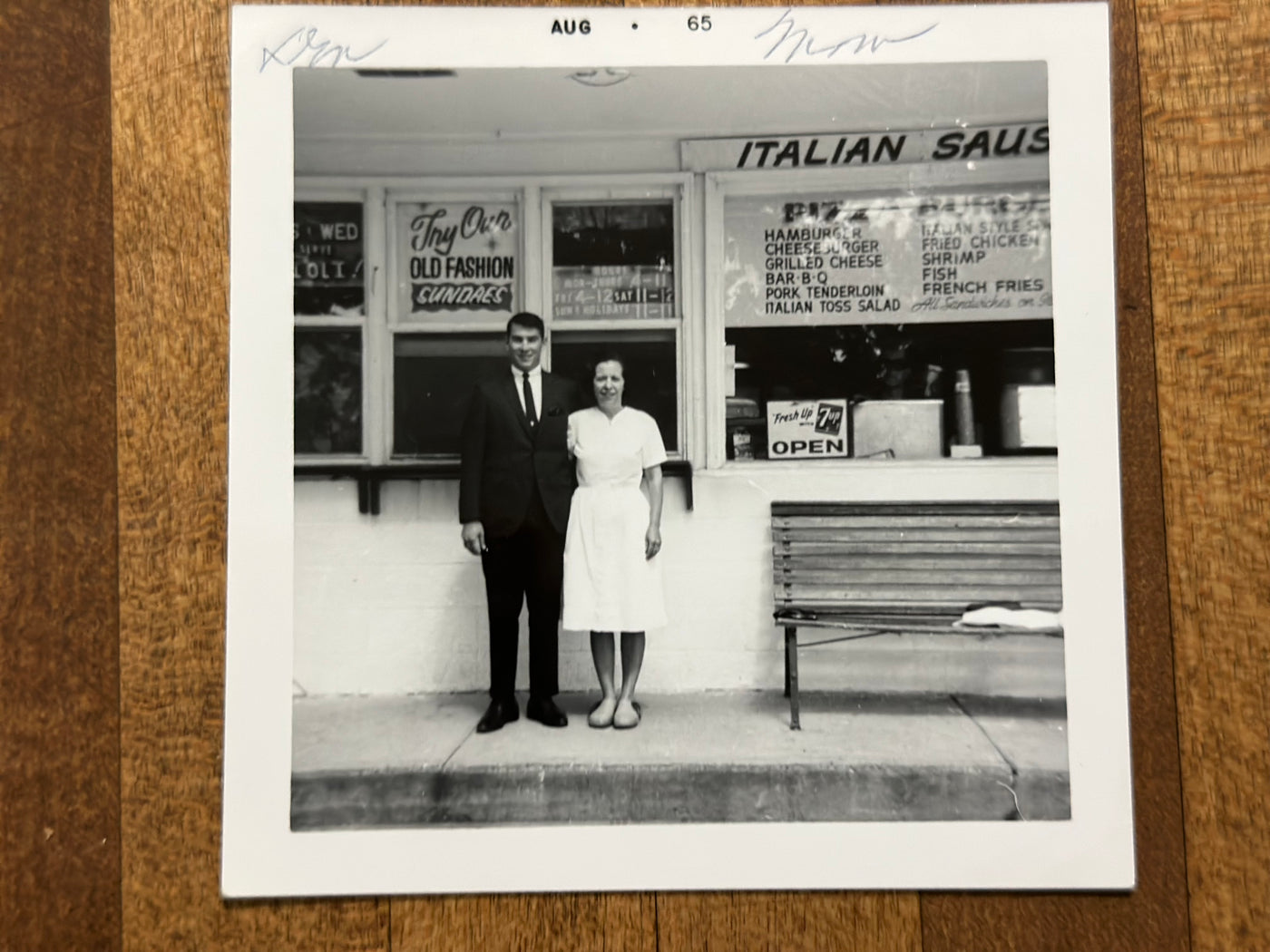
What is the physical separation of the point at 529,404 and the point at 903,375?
390 mm

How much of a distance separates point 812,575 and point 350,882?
56 cm

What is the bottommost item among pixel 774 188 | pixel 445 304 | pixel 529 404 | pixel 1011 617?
pixel 1011 617

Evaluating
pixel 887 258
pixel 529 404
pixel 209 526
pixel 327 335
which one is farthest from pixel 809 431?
pixel 209 526

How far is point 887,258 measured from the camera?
0.74 meters

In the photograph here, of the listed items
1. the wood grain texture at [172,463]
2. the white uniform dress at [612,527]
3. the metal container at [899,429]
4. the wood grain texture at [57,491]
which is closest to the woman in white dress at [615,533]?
the white uniform dress at [612,527]

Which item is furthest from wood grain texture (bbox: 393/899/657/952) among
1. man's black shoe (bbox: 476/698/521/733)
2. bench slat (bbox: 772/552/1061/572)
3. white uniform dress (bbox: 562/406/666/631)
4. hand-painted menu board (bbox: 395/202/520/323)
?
hand-painted menu board (bbox: 395/202/520/323)

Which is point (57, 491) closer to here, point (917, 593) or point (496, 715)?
point (496, 715)

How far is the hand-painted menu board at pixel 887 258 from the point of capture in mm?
713

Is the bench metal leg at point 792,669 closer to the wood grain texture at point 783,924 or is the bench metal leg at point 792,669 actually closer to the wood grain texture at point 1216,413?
the wood grain texture at point 783,924

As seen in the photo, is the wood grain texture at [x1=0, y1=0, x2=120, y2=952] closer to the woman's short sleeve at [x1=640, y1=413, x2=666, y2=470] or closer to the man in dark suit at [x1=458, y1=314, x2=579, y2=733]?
the man in dark suit at [x1=458, y1=314, x2=579, y2=733]

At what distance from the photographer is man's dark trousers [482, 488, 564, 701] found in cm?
73

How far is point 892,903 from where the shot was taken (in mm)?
671

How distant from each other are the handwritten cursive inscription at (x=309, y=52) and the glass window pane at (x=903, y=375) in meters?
0.47

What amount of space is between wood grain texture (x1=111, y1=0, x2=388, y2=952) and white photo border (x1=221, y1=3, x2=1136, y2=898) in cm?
2
